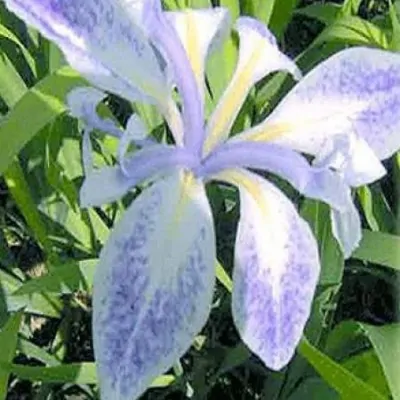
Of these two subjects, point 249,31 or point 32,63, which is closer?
point 249,31

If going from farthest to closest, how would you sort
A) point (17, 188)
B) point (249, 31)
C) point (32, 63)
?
1. point (32, 63)
2. point (17, 188)
3. point (249, 31)

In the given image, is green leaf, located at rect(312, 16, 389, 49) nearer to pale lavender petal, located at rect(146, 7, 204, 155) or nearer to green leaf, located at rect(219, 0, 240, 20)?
green leaf, located at rect(219, 0, 240, 20)

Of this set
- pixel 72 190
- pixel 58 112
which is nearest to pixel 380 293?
pixel 72 190

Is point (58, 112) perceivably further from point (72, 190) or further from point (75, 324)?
point (75, 324)

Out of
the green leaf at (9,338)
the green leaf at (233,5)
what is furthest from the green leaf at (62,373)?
the green leaf at (233,5)

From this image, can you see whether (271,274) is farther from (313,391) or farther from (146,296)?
(313,391)

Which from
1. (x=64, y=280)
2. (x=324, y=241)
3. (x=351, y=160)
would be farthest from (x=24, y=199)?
(x=351, y=160)

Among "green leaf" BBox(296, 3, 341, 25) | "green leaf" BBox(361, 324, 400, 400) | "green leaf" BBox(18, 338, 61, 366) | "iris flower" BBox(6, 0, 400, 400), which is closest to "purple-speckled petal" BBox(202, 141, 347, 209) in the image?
"iris flower" BBox(6, 0, 400, 400)
